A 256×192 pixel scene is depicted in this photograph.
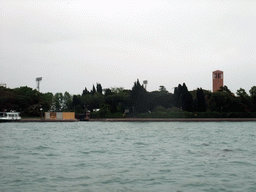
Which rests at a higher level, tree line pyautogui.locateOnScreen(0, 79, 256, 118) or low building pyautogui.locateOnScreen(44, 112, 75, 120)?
tree line pyautogui.locateOnScreen(0, 79, 256, 118)

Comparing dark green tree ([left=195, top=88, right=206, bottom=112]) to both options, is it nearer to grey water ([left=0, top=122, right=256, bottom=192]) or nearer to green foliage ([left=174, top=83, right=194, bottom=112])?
green foliage ([left=174, top=83, right=194, bottom=112])

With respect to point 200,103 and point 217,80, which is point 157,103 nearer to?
point 200,103

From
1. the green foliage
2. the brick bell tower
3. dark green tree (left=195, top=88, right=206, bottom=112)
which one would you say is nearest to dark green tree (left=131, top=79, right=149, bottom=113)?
the green foliage

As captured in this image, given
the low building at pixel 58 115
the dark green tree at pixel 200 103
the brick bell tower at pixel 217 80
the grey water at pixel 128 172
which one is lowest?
the grey water at pixel 128 172

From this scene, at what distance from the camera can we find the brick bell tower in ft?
363

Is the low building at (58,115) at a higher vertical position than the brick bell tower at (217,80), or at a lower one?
lower

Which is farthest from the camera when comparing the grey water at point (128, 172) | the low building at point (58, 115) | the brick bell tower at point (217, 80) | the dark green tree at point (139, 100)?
the brick bell tower at point (217, 80)

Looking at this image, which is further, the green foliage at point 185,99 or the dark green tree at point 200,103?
the green foliage at point 185,99

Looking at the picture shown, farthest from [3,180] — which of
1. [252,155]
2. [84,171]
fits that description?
[252,155]

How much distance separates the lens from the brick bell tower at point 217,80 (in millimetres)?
110625

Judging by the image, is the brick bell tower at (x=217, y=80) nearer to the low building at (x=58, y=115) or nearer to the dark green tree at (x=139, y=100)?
the dark green tree at (x=139, y=100)

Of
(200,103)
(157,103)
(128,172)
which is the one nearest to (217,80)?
(157,103)

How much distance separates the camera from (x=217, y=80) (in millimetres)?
110938

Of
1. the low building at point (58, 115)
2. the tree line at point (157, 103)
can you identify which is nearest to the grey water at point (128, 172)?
the tree line at point (157, 103)
